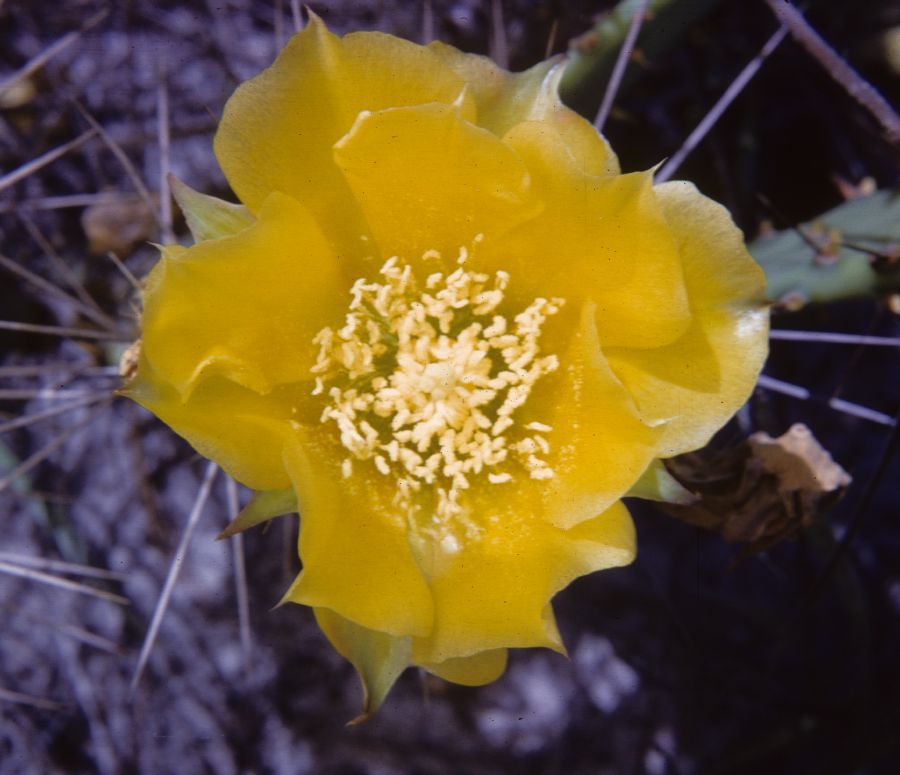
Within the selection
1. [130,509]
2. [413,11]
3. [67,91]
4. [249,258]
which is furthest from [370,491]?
[67,91]

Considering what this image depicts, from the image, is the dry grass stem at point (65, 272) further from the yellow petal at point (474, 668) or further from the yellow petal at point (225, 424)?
the yellow petal at point (474, 668)

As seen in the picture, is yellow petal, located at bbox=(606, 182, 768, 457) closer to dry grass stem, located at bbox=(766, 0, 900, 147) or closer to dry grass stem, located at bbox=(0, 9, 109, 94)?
dry grass stem, located at bbox=(766, 0, 900, 147)

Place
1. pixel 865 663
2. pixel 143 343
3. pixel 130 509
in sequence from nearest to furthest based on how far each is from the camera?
pixel 143 343 < pixel 865 663 < pixel 130 509

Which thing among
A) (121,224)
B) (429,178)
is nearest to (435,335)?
(429,178)

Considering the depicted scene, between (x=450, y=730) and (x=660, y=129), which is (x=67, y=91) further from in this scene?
(x=450, y=730)

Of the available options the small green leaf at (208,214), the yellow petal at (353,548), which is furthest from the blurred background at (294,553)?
the small green leaf at (208,214)

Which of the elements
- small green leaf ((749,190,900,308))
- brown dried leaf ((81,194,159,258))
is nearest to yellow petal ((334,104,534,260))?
small green leaf ((749,190,900,308))

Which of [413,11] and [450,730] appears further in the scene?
[450,730]
